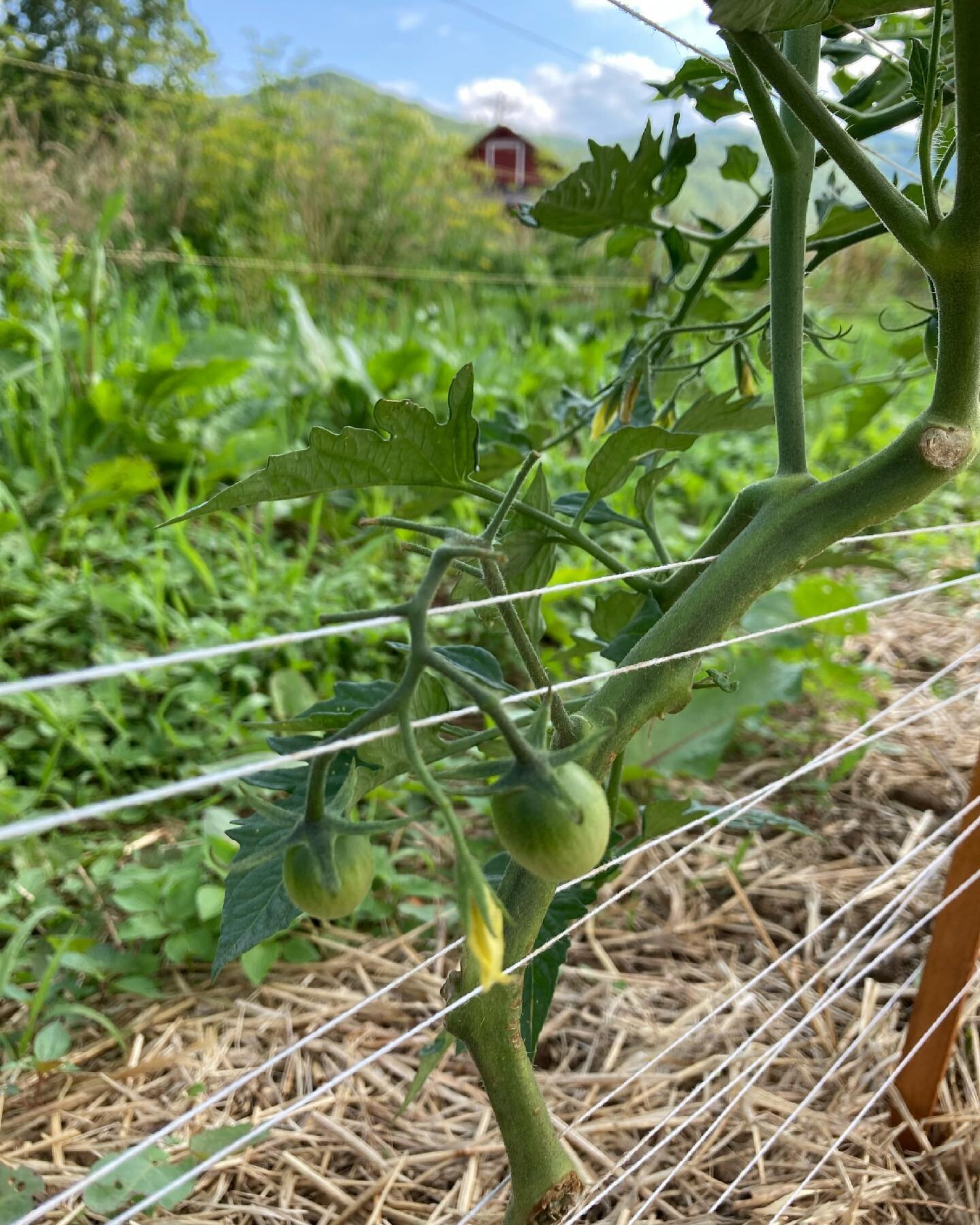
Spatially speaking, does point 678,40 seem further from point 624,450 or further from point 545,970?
point 545,970

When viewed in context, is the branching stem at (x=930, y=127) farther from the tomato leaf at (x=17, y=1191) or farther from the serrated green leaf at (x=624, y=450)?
the tomato leaf at (x=17, y=1191)

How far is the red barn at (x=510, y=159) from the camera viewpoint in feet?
22.8

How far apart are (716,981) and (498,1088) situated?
56cm

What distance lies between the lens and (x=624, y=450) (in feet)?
1.78

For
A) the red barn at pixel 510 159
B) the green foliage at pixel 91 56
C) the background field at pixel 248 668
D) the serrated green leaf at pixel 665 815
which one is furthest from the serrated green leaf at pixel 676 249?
the red barn at pixel 510 159

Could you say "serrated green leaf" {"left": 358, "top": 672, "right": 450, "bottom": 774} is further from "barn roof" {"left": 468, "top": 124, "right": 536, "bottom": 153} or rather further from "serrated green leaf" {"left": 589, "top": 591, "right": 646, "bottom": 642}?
"barn roof" {"left": 468, "top": 124, "right": 536, "bottom": 153}

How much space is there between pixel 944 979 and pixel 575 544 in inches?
21.9

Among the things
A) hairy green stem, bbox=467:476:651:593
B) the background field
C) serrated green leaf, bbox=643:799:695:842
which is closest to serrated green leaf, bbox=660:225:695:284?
the background field

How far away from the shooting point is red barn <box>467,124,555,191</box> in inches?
274

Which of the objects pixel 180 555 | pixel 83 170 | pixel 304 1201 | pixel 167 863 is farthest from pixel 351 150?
pixel 304 1201

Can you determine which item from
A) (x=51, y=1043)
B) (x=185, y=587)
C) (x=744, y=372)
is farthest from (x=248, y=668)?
(x=744, y=372)

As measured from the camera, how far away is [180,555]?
1576mm

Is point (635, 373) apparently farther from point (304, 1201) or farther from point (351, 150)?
point (351, 150)

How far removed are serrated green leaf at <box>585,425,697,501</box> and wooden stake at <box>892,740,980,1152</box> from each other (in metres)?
0.44
